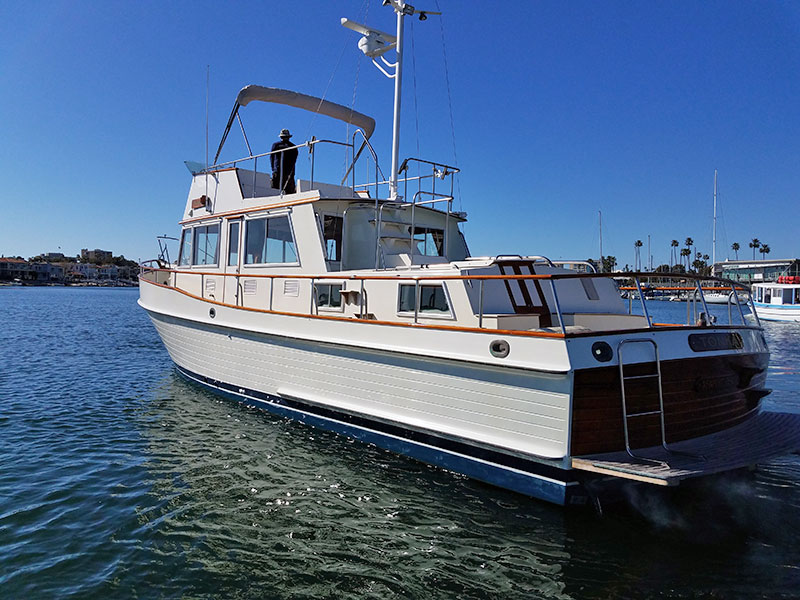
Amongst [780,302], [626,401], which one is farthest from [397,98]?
[780,302]

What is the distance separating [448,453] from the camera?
659 cm

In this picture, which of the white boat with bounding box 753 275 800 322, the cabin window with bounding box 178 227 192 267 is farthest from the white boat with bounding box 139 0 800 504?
the white boat with bounding box 753 275 800 322

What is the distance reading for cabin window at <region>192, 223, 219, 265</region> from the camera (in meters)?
11.2

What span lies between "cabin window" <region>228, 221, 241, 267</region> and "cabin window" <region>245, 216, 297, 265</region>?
1.09ft

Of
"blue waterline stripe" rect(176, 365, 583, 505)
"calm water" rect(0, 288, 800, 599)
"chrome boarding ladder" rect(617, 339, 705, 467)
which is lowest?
"calm water" rect(0, 288, 800, 599)

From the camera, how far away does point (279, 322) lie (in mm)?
8602

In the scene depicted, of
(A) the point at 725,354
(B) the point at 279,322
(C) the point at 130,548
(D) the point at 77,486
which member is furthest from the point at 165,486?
(A) the point at 725,354

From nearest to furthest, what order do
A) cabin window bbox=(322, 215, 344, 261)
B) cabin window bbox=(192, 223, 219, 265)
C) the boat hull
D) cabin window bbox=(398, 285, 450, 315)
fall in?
the boat hull
cabin window bbox=(398, 285, 450, 315)
cabin window bbox=(322, 215, 344, 261)
cabin window bbox=(192, 223, 219, 265)

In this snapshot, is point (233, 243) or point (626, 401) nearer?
point (626, 401)

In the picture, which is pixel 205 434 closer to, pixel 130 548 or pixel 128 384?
pixel 130 548

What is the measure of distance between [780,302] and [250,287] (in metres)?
49.9

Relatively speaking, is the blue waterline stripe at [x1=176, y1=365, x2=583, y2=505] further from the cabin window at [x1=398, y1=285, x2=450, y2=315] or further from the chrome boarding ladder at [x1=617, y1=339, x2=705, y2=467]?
the cabin window at [x1=398, y1=285, x2=450, y2=315]

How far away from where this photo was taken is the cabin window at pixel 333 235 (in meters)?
9.20

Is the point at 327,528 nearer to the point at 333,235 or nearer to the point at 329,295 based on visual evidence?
the point at 329,295
